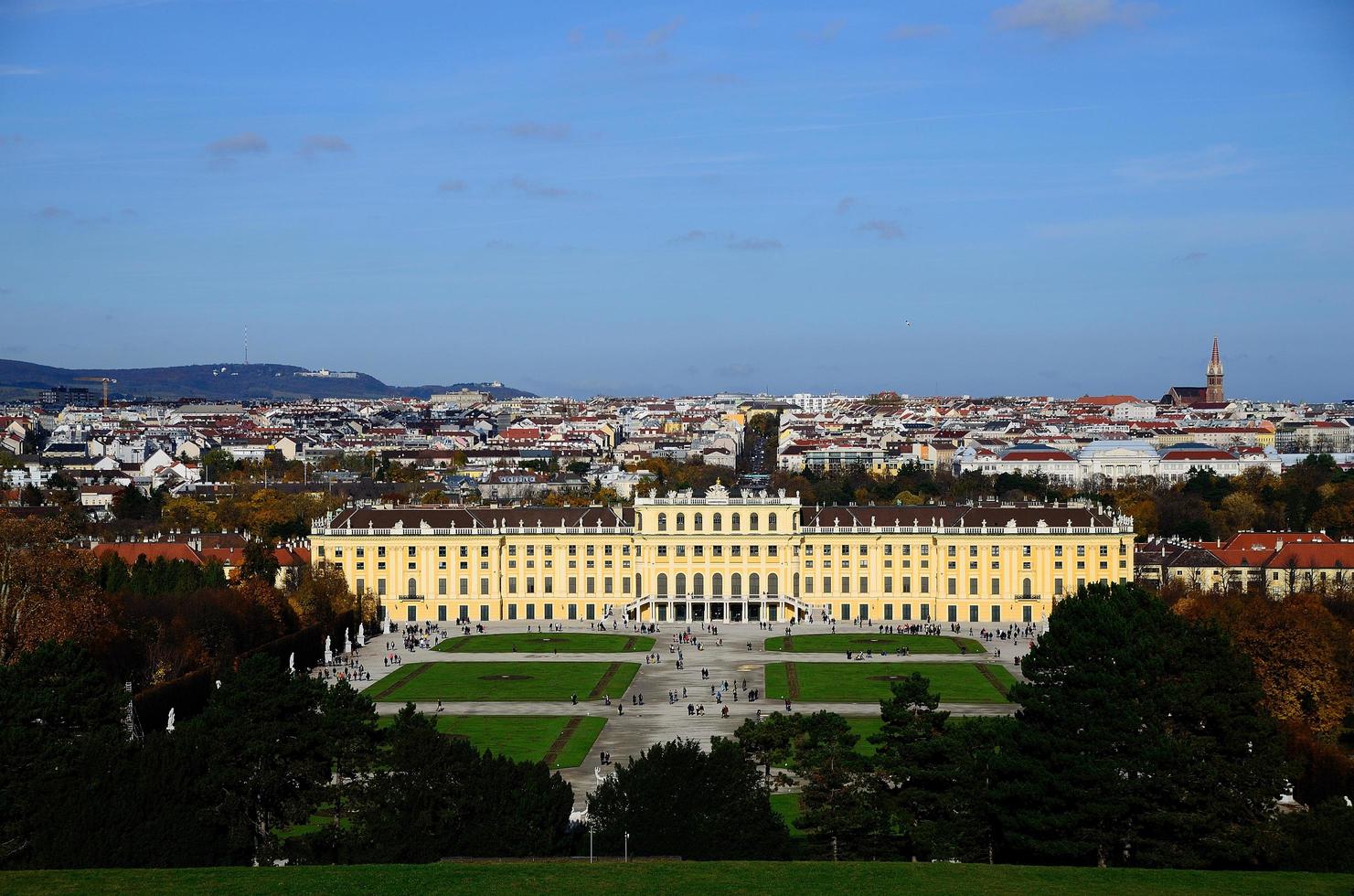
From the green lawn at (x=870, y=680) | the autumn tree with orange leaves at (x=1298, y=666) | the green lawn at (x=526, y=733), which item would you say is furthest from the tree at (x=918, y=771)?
the green lawn at (x=870, y=680)

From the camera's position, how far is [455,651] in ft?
263

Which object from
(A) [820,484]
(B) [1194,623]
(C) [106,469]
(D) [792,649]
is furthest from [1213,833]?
(C) [106,469]

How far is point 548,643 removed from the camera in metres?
83.1

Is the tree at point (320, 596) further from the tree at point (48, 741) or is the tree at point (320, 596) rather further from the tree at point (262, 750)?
the tree at point (262, 750)

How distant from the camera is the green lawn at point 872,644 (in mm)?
79438

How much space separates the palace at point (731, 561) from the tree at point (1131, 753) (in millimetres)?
52593

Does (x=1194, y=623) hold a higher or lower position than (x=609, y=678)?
higher

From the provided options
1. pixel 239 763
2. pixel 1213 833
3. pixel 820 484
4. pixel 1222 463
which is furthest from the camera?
pixel 1222 463

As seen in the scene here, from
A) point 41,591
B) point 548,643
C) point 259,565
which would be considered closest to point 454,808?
point 41,591

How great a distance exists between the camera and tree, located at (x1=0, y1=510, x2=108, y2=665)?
5380 cm

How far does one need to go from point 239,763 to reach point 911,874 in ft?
53.6

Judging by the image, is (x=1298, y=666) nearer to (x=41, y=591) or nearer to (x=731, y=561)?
(x=41, y=591)

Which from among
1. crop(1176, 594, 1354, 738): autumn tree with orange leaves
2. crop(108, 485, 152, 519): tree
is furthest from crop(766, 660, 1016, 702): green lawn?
crop(108, 485, 152, 519): tree

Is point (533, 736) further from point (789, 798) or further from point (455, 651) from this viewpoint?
point (455, 651)
